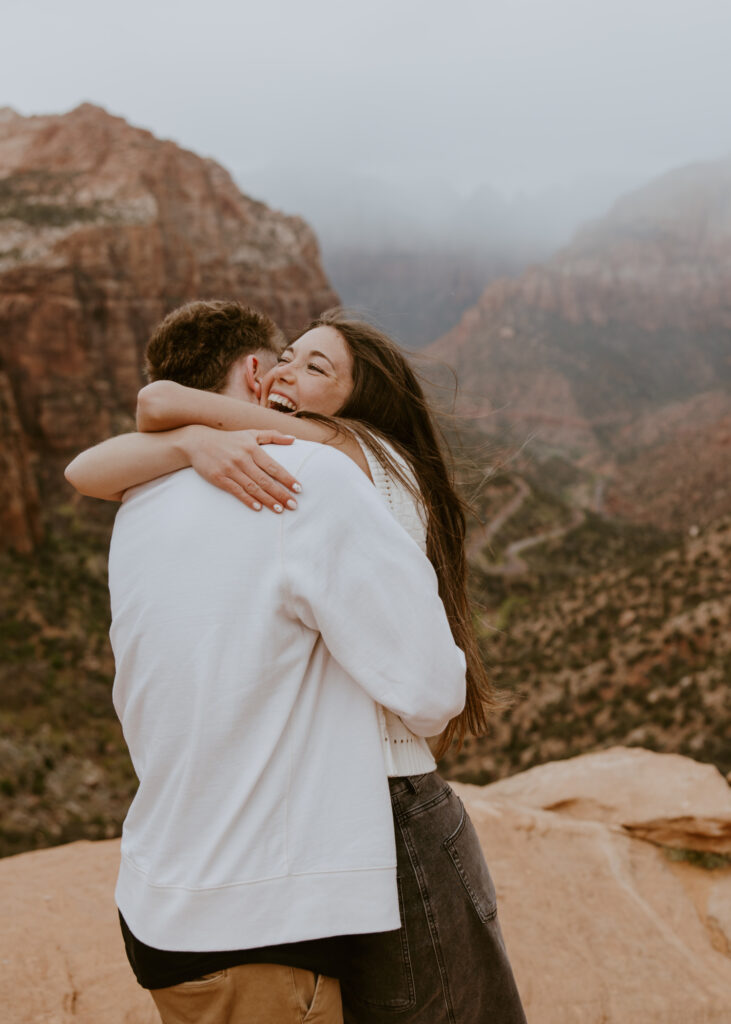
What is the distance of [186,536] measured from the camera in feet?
4.91

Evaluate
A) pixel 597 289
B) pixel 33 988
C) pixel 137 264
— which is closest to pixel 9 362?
pixel 137 264

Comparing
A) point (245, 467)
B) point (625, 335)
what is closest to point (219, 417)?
point (245, 467)

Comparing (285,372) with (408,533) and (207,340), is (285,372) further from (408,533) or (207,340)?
(408,533)

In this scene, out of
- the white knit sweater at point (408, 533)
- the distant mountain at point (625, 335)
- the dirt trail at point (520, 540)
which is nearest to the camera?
the white knit sweater at point (408, 533)

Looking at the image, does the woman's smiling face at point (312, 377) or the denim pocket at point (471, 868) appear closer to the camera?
the denim pocket at point (471, 868)

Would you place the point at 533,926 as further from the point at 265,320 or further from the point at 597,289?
the point at 597,289

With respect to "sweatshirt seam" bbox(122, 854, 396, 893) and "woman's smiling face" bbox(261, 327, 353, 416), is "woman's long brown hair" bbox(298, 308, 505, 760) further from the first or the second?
"sweatshirt seam" bbox(122, 854, 396, 893)

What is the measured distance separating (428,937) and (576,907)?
10.7 ft

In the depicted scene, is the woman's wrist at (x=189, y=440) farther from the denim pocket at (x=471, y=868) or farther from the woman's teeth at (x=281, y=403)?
the denim pocket at (x=471, y=868)

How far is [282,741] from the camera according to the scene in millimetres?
1429

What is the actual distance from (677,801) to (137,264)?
41883 mm

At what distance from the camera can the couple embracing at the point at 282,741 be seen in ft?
4.60

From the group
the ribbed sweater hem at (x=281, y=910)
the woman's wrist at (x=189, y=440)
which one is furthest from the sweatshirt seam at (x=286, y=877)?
the woman's wrist at (x=189, y=440)

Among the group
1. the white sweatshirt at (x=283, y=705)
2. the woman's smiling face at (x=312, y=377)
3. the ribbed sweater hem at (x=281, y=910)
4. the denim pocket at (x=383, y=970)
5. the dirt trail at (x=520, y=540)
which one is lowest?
the dirt trail at (x=520, y=540)
